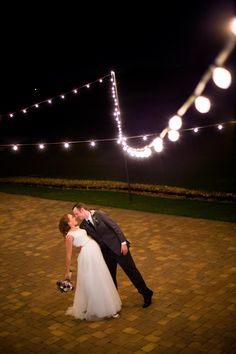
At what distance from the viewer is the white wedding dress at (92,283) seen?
17.8 feet

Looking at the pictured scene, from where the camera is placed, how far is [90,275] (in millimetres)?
5410

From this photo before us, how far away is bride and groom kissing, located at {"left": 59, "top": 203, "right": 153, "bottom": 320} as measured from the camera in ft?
17.8

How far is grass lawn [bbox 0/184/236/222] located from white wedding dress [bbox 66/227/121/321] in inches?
190

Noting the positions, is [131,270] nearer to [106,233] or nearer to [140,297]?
[106,233]

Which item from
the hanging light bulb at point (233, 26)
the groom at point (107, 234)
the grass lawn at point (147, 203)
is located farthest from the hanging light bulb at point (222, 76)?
the grass lawn at point (147, 203)

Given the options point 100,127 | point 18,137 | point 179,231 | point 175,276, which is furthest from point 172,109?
point 175,276

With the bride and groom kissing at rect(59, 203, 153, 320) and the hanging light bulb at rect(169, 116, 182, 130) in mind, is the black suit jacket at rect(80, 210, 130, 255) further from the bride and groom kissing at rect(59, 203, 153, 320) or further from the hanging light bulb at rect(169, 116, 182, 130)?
the hanging light bulb at rect(169, 116, 182, 130)

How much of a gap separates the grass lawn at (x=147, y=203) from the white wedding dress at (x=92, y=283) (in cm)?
483

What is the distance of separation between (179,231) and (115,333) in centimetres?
417

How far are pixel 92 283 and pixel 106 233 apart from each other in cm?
69

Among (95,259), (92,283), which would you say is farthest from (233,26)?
(92,283)

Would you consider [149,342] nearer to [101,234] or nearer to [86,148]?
[101,234]

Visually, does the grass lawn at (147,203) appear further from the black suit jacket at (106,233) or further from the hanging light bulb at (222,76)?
the hanging light bulb at (222,76)

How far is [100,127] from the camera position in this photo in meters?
24.8
